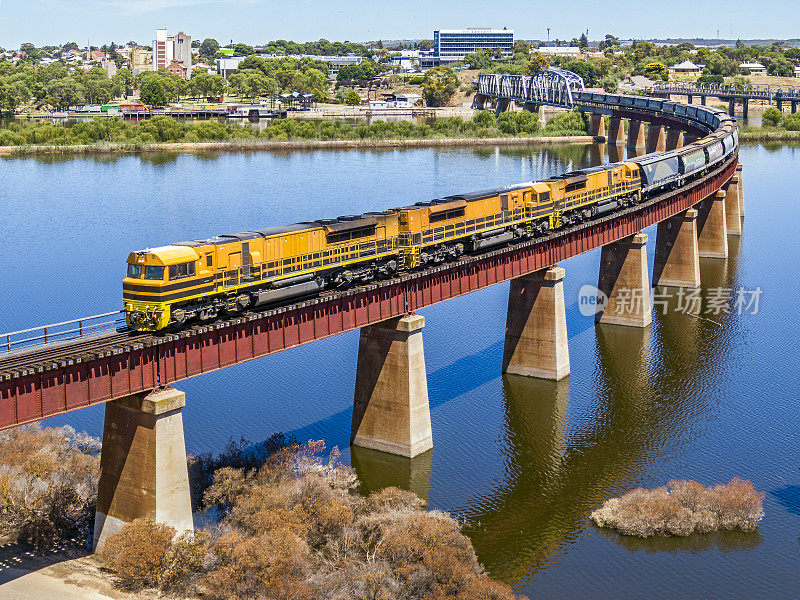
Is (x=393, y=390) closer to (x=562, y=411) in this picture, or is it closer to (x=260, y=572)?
(x=562, y=411)

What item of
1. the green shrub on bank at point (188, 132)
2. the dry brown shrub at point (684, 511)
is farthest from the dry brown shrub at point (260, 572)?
the green shrub on bank at point (188, 132)

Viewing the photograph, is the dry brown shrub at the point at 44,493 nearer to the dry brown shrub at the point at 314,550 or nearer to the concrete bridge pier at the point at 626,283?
the dry brown shrub at the point at 314,550

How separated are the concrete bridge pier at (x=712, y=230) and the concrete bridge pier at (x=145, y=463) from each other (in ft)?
226

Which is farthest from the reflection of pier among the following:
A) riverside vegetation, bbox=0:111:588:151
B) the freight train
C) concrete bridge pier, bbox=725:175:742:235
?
riverside vegetation, bbox=0:111:588:151

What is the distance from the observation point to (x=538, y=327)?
57062mm

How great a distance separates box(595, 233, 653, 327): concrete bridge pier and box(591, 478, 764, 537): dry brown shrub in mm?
28515

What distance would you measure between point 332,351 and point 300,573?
3098 centimetres

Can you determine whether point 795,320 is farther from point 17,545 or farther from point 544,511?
point 17,545

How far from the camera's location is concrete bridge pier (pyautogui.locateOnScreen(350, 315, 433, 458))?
4503 centimetres

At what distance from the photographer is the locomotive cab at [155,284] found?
35375 millimetres

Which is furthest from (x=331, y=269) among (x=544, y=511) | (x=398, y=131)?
(x=398, y=131)

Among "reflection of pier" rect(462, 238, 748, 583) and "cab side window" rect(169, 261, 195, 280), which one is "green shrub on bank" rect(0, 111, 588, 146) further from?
"cab side window" rect(169, 261, 195, 280)

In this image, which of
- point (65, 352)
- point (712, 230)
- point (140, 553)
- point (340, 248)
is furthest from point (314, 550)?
point (712, 230)

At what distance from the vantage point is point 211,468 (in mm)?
41531
